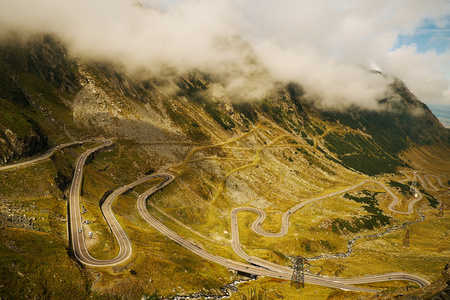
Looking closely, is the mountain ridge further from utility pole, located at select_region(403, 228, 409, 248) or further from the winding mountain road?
utility pole, located at select_region(403, 228, 409, 248)

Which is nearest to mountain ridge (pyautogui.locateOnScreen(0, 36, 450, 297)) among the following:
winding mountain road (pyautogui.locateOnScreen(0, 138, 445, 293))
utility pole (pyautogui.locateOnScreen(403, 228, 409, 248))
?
winding mountain road (pyautogui.locateOnScreen(0, 138, 445, 293))

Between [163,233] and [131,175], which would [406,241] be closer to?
[163,233]

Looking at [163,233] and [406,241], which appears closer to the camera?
[163,233]

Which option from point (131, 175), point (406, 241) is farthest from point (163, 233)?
point (406, 241)

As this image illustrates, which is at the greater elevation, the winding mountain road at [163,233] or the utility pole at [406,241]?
the utility pole at [406,241]

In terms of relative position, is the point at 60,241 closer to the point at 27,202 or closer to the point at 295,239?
the point at 27,202

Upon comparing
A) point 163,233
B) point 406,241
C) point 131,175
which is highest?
point 406,241

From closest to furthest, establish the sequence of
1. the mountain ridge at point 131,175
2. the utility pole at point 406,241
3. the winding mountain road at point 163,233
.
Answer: the winding mountain road at point 163,233, the mountain ridge at point 131,175, the utility pole at point 406,241

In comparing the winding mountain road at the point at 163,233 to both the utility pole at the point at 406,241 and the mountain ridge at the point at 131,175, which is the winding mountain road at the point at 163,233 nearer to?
the mountain ridge at the point at 131,175

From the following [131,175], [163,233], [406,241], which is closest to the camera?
[163,233]

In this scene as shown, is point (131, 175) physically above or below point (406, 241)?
below

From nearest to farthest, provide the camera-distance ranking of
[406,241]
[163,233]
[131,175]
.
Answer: [163,233] → [406,241] → [131,175]

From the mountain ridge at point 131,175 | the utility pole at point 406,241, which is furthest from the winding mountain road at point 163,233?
the utility pole at point 406,241
